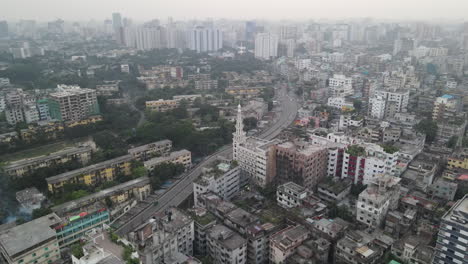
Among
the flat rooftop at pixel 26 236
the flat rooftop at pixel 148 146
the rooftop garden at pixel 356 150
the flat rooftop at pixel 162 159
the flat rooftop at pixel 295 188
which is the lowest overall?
the flat rooftop at pixel 162 159

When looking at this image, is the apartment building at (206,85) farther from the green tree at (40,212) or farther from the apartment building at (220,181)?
the green tree at (40,212)

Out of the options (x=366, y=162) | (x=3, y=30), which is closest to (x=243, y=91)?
(x=366, y=162)

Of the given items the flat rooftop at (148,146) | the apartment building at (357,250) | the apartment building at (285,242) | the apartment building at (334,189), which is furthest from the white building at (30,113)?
the apartment building at (357,250)

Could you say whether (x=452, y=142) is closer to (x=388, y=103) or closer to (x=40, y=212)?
(x=388, y=103)

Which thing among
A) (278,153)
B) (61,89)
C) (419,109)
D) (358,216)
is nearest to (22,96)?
(61,89)

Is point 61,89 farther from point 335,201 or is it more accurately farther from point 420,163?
point 420,163
